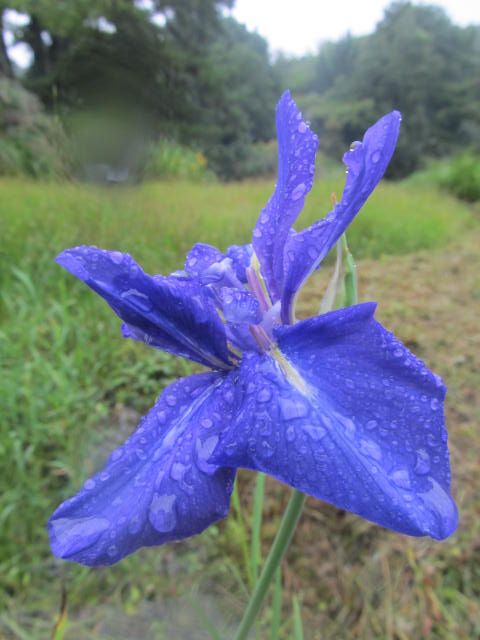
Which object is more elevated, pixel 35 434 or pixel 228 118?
pixel 228 118

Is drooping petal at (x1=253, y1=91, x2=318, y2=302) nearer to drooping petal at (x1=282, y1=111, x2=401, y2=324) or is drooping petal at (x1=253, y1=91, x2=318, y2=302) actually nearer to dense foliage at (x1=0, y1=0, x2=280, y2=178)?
drooping petal at (x1=282, y1=111, x2=401, y2=324)

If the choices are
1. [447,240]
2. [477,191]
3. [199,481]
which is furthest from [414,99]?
[199,481]

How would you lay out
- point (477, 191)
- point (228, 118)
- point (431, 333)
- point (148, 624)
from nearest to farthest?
point (148, 624) < point (431, 333) < point (228, 118) < point (477, 191)

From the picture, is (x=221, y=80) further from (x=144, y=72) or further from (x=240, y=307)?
(x=240, y=307)

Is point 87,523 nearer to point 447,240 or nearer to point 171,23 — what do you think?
point 171,23

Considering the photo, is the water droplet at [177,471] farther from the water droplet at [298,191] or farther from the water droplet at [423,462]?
the water droplet at [298,191]

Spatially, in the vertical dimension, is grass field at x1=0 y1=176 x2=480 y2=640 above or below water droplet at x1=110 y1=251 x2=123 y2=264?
below

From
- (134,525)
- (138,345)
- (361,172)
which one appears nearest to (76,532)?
(134,525)

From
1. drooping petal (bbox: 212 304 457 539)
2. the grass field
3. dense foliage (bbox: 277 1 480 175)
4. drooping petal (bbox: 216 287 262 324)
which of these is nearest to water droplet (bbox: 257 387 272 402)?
drooping petal (bbox: 212 304 457 539)
